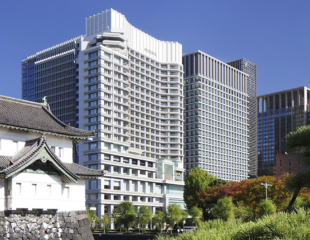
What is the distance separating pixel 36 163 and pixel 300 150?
21844 millimetres

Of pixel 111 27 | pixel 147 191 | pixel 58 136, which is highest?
pixel 111 27

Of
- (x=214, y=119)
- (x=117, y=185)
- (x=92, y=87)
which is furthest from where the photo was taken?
(x=214, y=119)

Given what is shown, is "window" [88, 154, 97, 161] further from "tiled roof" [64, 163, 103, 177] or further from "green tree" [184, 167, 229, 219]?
"tiled roof" [64, 163, 103, 177]

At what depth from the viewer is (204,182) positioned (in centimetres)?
9206

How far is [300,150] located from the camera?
22172 millimetres

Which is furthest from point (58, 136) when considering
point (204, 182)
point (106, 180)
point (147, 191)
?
point (147, 191)

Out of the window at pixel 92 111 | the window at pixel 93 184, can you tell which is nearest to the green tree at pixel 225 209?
the window at pixel 93 184

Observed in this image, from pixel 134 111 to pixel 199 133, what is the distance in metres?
48.3

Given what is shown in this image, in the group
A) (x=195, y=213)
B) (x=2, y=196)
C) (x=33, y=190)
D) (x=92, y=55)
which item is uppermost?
(x=92, y=55)

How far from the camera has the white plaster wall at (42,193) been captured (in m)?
31.4

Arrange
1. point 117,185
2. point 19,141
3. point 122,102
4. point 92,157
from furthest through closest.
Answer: point 122,102 < point 117,185 < point 92,157 < point 19,141

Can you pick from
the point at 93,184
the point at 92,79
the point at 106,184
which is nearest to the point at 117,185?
the point at 106,184

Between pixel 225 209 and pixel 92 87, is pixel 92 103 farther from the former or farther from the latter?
pixel 225 209

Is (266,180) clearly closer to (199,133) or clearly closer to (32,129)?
(32,129)
